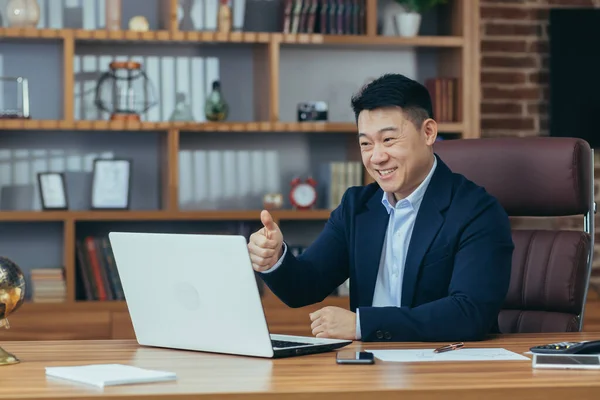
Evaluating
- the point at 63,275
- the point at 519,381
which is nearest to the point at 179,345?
the point at 519,381

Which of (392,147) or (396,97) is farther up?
(396,97)

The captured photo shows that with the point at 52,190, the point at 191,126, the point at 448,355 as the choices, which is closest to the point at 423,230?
the point at 448,355

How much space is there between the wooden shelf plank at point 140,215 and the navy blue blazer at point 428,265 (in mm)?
1530

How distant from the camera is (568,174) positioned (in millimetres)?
2387

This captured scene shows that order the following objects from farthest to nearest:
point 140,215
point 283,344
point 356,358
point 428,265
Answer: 1. point 140,215
2. point 428,265
3. point 283,344
4. point 356,358

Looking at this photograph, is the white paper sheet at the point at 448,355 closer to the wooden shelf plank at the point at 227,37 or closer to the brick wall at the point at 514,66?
the wooden shelf plank at the point at 227,37

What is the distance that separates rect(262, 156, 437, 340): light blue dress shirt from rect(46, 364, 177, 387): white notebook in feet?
2.80

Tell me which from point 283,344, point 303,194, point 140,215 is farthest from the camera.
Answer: point 303,194

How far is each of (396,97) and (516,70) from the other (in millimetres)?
2365

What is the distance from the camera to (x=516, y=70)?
4.41 metres

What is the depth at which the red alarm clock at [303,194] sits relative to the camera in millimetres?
4043

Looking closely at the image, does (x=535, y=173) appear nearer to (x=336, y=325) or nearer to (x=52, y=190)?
(x=336, y=325)

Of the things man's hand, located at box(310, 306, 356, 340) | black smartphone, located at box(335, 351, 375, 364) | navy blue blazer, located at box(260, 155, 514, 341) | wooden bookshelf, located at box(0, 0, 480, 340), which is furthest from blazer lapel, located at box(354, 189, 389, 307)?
wooden bookshelf, located at box(0, 0, 480, 340)

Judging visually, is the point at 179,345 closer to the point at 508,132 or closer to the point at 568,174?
the point at 568,174
